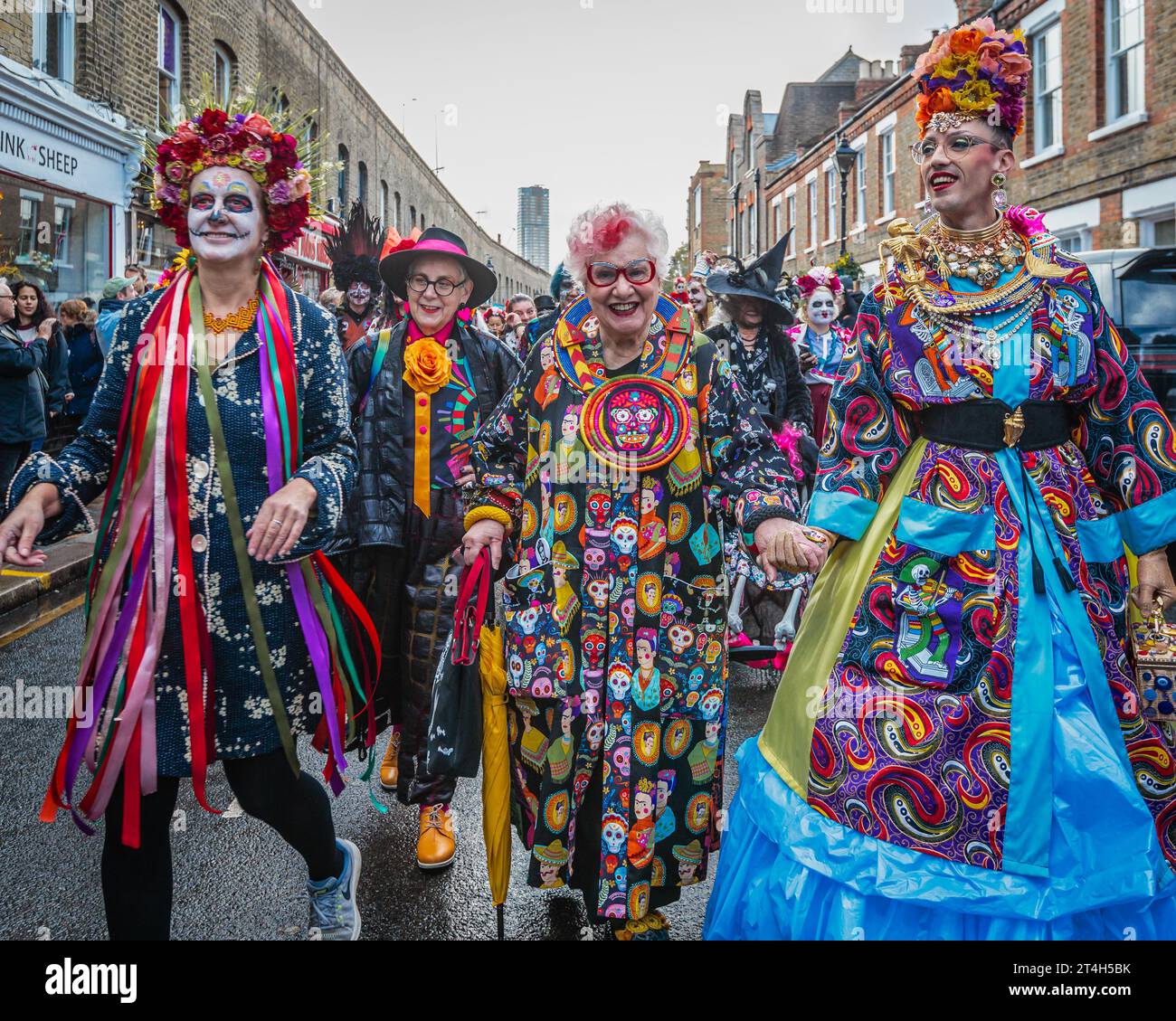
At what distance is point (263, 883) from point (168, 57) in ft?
52.3

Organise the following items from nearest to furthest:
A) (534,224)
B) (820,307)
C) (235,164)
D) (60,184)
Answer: (235,164) → (820,307) → (60,184) → (534,224)

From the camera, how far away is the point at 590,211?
2.83 m

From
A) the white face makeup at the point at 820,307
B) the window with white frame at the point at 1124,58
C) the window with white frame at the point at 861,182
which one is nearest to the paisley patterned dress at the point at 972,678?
the white face makeup at the point at 820,307

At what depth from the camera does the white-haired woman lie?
2645 millimetres

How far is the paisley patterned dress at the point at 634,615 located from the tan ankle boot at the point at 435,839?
70cm

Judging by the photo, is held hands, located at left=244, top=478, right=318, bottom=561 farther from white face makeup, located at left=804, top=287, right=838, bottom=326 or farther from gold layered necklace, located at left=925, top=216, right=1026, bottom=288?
white face makeup, located at left=804, top=287, right=838, bottom=326

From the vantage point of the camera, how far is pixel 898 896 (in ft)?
6.96

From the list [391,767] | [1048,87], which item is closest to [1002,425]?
[391,767]

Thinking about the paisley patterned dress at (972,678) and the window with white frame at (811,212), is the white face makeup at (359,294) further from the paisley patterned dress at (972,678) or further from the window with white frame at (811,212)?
the window with white frame at (811,212)

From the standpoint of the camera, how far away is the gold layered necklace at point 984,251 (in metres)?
2.47

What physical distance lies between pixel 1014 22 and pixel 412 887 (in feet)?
59.8

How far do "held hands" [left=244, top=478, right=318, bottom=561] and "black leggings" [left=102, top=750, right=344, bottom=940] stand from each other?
534 millimetres

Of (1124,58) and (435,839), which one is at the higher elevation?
(1124,58)

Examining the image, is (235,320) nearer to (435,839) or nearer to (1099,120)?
(435,839)
